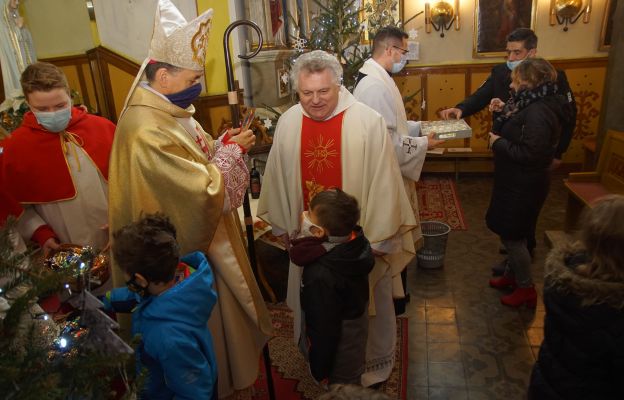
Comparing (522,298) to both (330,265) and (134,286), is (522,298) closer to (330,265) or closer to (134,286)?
(330,265)

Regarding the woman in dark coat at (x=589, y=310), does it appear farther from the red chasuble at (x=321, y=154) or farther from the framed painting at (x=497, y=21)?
the framed painting at (x=497, y=21)

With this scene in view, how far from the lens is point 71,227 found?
2.71m

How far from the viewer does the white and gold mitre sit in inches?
84.7

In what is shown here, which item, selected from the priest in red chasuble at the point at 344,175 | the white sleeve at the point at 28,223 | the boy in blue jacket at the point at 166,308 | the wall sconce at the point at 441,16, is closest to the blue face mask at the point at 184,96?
the priest in red chasuble at the point at 344,175

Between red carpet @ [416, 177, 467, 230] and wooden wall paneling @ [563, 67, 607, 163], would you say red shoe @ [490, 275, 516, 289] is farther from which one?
wooden wall paneling @ [563, 67, 607, 163]

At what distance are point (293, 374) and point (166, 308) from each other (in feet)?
5.64

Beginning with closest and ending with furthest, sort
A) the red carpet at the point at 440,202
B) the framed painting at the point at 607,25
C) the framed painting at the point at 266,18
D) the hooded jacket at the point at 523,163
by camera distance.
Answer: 1. the hooded jacket at the point at 523,163
2. the framed painting at the point at 266,18
3. the red carpet at the point at 440,202
4. the framed painting at the point at 607,25

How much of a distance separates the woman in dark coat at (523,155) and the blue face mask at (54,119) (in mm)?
2813

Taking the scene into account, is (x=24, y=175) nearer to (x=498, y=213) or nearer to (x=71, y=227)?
(x=71, y=227)

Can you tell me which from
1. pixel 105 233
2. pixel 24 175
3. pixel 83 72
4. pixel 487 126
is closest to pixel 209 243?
pixel 105 233

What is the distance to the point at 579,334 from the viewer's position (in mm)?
1696

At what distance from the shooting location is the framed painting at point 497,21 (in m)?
6.94

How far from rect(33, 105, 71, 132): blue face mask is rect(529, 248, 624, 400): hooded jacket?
247cm

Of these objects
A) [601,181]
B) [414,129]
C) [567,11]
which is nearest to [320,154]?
[414,129]
